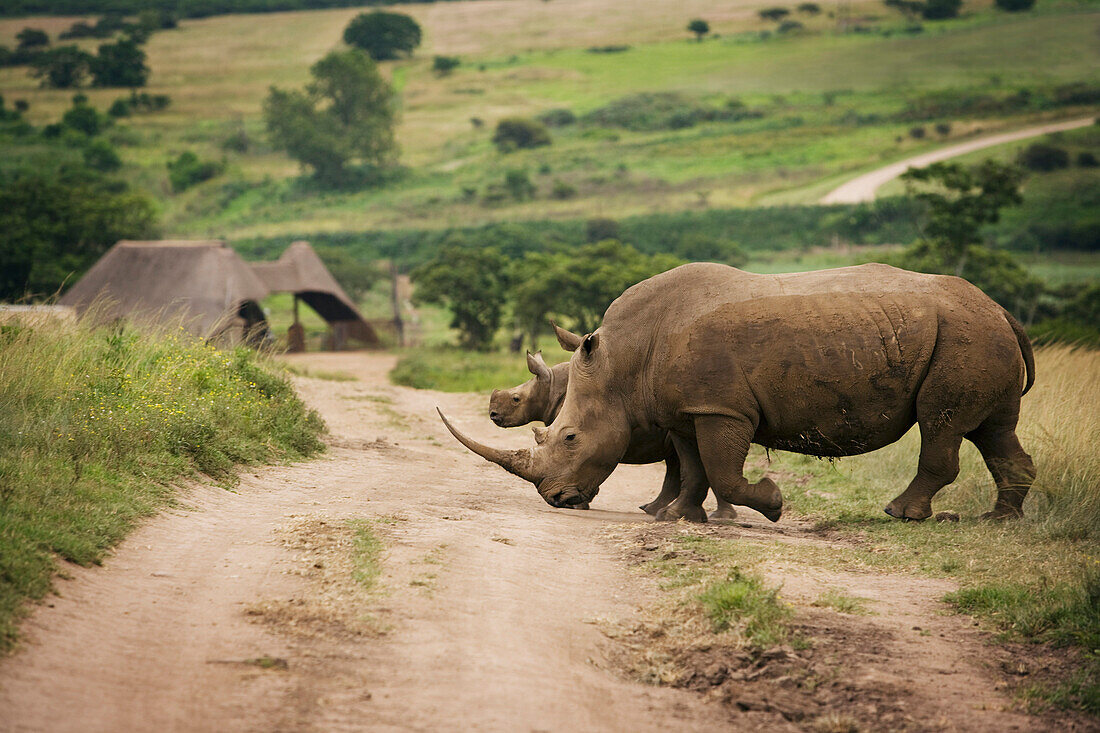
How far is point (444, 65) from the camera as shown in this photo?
4072 inches

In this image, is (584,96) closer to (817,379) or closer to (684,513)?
(684,513)

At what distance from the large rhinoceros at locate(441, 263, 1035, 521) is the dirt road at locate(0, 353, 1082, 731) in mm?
862

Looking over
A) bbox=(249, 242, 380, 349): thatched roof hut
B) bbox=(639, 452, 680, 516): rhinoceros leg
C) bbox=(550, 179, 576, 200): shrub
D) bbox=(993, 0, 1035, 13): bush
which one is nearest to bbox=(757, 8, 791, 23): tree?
bbox=(993, 0, 1035, 13): bush

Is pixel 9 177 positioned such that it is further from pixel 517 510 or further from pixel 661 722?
pixel 661 722

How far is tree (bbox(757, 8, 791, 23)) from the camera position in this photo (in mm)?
104875

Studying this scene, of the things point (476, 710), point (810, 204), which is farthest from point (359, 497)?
point (810, 204)

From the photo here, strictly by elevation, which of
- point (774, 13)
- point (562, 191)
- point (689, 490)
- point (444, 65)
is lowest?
point (562, 191)

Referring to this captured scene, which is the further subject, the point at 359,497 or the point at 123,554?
the point at 359,497

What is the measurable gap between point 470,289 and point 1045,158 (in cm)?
4403

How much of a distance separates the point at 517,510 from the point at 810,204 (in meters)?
56.8

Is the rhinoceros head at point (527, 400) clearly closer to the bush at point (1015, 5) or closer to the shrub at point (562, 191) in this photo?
the shrub at point (562, 191)

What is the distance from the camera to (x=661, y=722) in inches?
204

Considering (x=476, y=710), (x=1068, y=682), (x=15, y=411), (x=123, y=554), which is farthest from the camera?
(x=15, y=411)

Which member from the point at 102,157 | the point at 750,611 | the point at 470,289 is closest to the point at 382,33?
the point at 102,157
